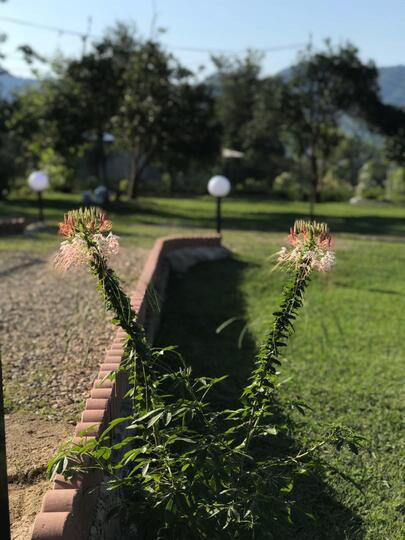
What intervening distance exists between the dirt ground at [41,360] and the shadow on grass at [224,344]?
65 cm

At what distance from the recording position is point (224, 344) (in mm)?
5457

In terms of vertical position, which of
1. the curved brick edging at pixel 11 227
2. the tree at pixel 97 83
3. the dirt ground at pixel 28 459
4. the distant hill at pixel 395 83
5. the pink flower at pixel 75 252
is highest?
the tree at pixel 97 83

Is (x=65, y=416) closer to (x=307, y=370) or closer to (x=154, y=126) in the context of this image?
(x=307, y=370)

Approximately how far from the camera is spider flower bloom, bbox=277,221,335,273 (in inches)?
84.4

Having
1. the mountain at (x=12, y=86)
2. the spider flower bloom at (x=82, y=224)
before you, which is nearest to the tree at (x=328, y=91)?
the mountain at (x=12, y=86)

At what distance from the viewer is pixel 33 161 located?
26266 millimetres

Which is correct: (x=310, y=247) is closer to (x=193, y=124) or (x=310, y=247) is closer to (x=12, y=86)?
(x=193, y=124)

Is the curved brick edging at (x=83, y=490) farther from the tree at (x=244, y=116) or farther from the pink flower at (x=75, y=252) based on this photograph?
the tree at (x=244, y=116)

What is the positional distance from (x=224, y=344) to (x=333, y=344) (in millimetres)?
972

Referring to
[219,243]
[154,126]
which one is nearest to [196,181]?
[154,126]

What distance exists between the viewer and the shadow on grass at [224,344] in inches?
113

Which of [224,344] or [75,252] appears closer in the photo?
[75,252]

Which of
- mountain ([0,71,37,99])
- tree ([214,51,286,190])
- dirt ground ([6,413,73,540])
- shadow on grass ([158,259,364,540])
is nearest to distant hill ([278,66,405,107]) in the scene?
shadow on grass ([158,259,364,540])

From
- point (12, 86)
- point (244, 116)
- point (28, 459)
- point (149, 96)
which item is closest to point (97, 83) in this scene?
point (149, 96)
